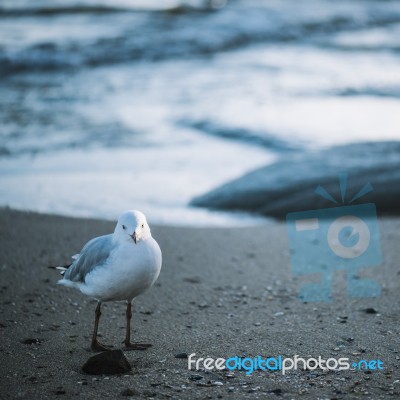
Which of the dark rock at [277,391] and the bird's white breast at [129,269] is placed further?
the bird's white breast at [129,269]

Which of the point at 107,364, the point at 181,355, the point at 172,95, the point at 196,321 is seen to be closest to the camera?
the point at 107,364

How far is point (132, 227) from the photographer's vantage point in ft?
11.3

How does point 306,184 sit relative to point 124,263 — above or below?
above

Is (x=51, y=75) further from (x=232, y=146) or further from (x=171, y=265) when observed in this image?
(x=171, y=265)

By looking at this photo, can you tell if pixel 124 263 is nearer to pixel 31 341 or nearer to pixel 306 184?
pixel 31 341

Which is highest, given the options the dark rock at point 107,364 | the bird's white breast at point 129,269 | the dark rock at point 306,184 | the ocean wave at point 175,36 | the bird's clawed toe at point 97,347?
the ocean wave at point 175,36

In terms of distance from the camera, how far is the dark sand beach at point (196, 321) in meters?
3.29

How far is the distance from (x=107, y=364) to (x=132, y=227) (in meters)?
0.66

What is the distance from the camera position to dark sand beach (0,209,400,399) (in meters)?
3.29

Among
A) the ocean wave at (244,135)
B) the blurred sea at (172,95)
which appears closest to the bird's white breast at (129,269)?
the blurred sea at (172,95)

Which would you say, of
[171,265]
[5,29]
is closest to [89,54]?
[5,29]

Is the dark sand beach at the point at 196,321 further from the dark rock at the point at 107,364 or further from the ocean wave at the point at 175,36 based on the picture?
the ocean wave at the point at 175,36

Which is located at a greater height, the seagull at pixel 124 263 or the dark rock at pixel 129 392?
the seagull at pixel 124 263

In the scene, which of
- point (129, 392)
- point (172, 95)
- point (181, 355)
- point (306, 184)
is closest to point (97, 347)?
point (181, 355)
